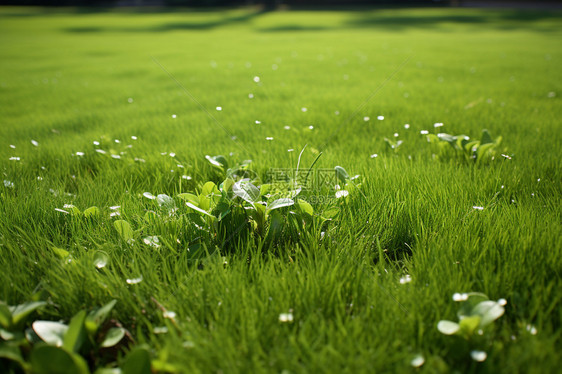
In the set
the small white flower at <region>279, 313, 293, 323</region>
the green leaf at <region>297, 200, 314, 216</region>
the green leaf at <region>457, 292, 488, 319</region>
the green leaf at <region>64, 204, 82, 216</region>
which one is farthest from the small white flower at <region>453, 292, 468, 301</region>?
the green leaf at <region>64, 204, 82, 216</region>

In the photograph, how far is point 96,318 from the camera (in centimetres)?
110

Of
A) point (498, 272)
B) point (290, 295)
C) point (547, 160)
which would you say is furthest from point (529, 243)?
point (547, 160)

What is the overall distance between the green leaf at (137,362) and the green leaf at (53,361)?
118 mm

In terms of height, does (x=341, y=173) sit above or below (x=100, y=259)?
above

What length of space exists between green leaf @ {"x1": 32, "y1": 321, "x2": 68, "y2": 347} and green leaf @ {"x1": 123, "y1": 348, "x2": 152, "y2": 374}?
246 mm

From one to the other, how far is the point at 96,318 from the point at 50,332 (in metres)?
0.12

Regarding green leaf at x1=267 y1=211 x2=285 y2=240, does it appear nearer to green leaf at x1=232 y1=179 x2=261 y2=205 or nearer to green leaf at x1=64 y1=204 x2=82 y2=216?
green leaf at x1=232 y1=179 x2=261 y2=205

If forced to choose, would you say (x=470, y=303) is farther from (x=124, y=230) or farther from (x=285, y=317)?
(x=124, y=230)

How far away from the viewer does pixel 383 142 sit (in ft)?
9.80

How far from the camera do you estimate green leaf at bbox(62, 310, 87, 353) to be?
100cm

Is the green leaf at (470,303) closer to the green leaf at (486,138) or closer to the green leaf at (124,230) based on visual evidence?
the green leaf at (124,230)

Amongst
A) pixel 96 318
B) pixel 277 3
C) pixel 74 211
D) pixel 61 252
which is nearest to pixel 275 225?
pixel 96 318

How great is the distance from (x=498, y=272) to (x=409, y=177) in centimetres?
94

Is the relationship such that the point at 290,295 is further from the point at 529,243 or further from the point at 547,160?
the point at 547,160
